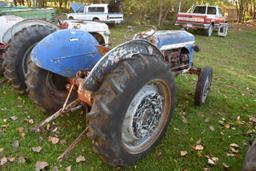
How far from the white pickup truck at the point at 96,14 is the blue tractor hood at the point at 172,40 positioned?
1322cm

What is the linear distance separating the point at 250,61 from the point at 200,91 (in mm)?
6995

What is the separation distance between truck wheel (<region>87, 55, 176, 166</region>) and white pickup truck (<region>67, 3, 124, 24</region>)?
50.3ft

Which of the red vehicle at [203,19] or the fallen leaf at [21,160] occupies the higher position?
the red vehicle at [203,19]

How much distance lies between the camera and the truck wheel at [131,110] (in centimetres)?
263

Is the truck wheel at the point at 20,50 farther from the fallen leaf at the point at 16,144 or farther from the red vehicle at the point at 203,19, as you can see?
the red vehicle at the point at 203,19

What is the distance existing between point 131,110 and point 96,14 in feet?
52.6

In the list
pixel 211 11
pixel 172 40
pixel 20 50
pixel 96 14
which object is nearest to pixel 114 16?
pixel 96 14

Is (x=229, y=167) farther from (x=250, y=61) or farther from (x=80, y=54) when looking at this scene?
(x=250, y=61)

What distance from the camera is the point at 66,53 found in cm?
360

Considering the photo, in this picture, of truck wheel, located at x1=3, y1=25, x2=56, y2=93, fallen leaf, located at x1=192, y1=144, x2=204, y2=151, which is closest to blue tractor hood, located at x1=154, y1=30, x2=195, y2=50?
fallen leaf, located at x1=192, y1=144, x2=204, y2=151

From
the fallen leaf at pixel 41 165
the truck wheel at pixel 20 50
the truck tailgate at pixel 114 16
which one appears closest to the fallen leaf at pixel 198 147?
the fallen leaf at pixel 41 165

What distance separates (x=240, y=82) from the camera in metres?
7.35

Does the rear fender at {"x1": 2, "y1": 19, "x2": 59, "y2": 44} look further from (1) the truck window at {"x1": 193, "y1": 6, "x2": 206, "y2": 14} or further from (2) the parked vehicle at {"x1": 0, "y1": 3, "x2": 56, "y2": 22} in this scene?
(1) the truck window at {"x1": 193, "y1": 6, "x2": 206, "y2": 14}

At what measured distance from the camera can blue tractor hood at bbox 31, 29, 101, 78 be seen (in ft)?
11.3
